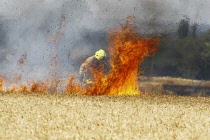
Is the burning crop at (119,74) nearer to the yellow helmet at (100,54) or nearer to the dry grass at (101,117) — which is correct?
the dry grass at (101,117)

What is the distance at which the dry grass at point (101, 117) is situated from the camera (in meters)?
11.7

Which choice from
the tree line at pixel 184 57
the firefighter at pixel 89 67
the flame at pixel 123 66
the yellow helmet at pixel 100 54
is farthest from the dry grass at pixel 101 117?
the yellow helmet at pixel 100 54

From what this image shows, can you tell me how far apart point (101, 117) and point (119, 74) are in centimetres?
692

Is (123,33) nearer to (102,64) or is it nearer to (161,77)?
(102,64)

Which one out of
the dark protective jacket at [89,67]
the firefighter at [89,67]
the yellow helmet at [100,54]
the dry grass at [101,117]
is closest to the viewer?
the dry grass at [101,117]

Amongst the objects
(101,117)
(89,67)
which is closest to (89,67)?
(89,67)

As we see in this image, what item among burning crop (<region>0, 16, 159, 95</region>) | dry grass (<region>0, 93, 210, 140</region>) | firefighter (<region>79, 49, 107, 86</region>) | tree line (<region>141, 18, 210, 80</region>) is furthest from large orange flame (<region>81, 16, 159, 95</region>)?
tree line (<region>141, 18, 210, 80</region>)

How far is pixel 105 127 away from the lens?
494 inches

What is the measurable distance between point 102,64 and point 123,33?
239cm

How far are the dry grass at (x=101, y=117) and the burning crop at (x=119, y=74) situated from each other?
1.43 metres

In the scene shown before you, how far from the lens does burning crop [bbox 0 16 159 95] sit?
20.7 metres

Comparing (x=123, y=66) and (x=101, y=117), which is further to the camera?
(x=123, y=66)

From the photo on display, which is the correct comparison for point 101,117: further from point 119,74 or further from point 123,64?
point 123,64

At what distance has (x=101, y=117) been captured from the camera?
1416 cm
